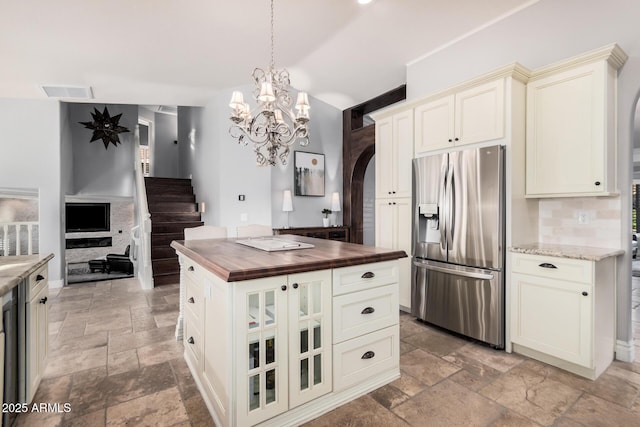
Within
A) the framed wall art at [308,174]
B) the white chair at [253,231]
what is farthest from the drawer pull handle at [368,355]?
the framed wall art at [308,174]

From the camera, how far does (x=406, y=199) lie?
348 centimetres

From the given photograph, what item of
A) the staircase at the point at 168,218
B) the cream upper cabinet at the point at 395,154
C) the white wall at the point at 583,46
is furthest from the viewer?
the staircase at the point at 168,218

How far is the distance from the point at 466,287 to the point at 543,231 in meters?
0.88

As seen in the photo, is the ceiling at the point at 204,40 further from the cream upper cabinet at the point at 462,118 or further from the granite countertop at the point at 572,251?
the granite countertop at the point at 572,251

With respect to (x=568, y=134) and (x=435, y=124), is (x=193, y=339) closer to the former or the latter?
(x=435, y=124)

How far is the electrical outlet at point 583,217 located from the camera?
8.70 feet

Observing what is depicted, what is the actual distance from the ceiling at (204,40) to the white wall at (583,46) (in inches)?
8.2

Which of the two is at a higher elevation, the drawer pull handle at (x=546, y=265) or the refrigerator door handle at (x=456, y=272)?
the drawer pull handle at (x=546, y=265)

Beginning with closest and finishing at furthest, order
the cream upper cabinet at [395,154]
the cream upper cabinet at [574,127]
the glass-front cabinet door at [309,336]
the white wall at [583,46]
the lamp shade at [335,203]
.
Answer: the glass-front cabinet door at [309,336] → the cream upper cabinet at [574,127] → the white wall at [583,46] → the cream upper cabinet at [395,154] → the lamp shade at [335,203]

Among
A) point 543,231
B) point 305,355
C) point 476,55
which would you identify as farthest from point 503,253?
point 476,55

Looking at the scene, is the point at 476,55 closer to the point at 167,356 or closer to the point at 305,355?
the point at 305,355

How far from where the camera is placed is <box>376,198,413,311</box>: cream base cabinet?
3472 mm

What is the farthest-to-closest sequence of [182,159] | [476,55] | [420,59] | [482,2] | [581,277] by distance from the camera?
[182,159]
[420,59]
[476,55]
[482,2]
[581,277]

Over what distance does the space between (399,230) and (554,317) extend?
5.21 feet
